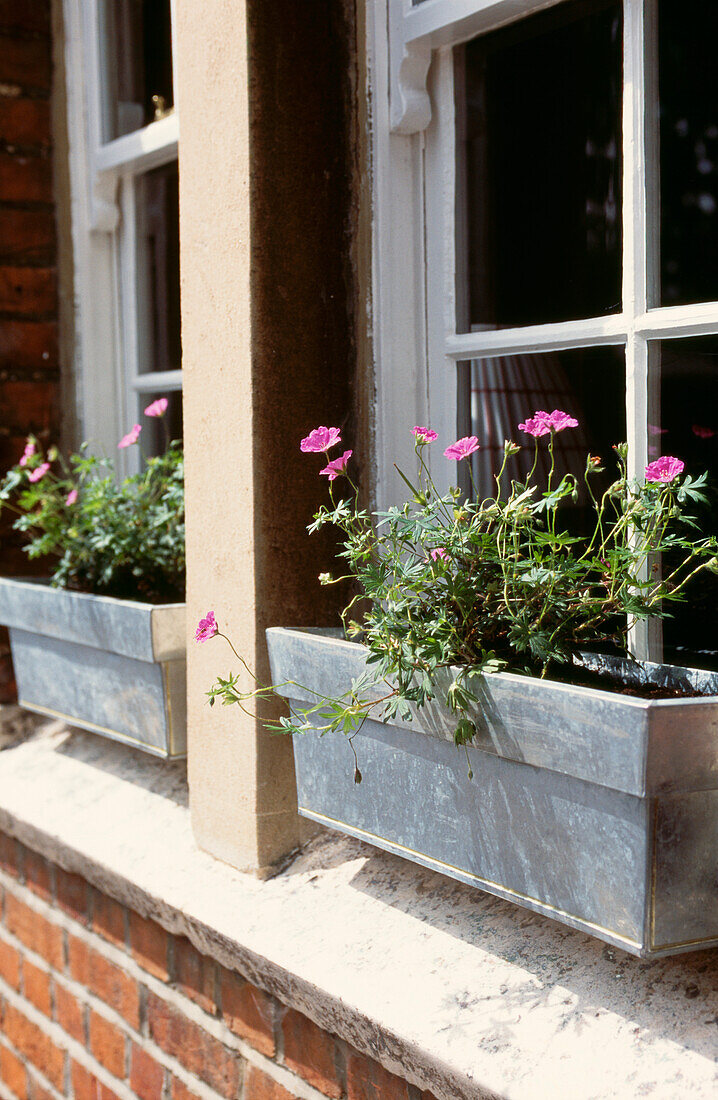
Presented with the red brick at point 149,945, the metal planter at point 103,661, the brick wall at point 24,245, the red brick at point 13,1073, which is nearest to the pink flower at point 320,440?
the metal planter at point 103,661

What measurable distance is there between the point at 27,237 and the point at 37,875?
4.43 feet

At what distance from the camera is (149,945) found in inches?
68.6

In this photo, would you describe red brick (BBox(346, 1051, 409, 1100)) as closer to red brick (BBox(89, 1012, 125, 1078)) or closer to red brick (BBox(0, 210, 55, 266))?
red brick (BBox(89, 1012, 125, 1078))

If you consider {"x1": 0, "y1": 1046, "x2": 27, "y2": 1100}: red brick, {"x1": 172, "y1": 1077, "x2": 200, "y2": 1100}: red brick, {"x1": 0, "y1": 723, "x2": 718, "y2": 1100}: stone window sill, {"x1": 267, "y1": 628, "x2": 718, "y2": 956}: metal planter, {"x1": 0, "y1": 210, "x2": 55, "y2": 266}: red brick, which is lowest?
{"x1": 0, "y1": 1046, "x2": 27, "y2": 1100}: red brick

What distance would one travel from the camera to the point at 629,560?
1.12 m

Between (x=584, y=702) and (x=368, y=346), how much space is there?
2.48ft

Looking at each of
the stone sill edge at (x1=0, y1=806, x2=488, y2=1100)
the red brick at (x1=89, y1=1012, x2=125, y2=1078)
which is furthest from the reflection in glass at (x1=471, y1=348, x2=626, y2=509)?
the red brick at (x1=89, y1=1012, x2=125, y2=1078)

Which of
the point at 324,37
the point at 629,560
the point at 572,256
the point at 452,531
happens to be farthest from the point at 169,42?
the point at 629,560

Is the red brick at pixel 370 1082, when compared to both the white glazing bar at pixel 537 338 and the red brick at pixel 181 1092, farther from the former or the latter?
the white glazing bar at pixel 537 338

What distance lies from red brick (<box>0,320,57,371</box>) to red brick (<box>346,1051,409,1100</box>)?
160 centimetres

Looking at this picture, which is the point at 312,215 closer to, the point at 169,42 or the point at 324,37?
the point at 324,37

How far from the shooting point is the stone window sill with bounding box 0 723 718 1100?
105 cm

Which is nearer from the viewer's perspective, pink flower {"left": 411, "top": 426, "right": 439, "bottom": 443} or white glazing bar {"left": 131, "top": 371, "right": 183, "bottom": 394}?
pink flower {"left": 411, "top": 426, "right": 439, "bottom": 443}

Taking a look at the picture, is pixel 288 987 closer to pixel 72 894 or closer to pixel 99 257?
pixel 72 894
